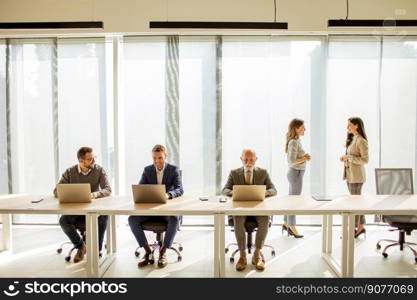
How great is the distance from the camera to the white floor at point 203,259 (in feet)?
12.8

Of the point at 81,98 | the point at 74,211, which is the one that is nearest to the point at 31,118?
the point at 81,98

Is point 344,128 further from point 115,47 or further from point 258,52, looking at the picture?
point 115,47

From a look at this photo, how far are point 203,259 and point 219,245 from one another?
0.77m

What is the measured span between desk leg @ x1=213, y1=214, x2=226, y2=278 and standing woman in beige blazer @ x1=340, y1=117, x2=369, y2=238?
219cm

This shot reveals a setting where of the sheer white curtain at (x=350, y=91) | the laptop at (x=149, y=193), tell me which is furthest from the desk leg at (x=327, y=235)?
the laptop at (x=149, y=193)

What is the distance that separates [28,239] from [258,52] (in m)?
4.11

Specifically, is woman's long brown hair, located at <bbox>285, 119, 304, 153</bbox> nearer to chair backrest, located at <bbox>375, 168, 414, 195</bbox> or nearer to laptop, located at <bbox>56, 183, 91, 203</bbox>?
chair backrest, located at <bbox>375, 168, 414, 195</bbox>

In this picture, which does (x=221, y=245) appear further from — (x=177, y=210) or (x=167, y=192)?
(x=167, y=192)

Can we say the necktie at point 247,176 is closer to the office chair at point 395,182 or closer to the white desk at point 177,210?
the white desk at point 177,210

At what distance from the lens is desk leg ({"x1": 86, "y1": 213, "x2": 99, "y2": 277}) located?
11.8 feet

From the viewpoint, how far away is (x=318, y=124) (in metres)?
5.73

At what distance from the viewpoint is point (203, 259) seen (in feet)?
14.2

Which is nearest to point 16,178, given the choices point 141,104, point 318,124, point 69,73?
point 69,73

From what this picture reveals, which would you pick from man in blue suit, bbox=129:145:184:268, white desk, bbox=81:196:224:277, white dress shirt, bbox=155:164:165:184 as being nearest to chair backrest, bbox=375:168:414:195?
white desk, bbox=81:196:224:277
